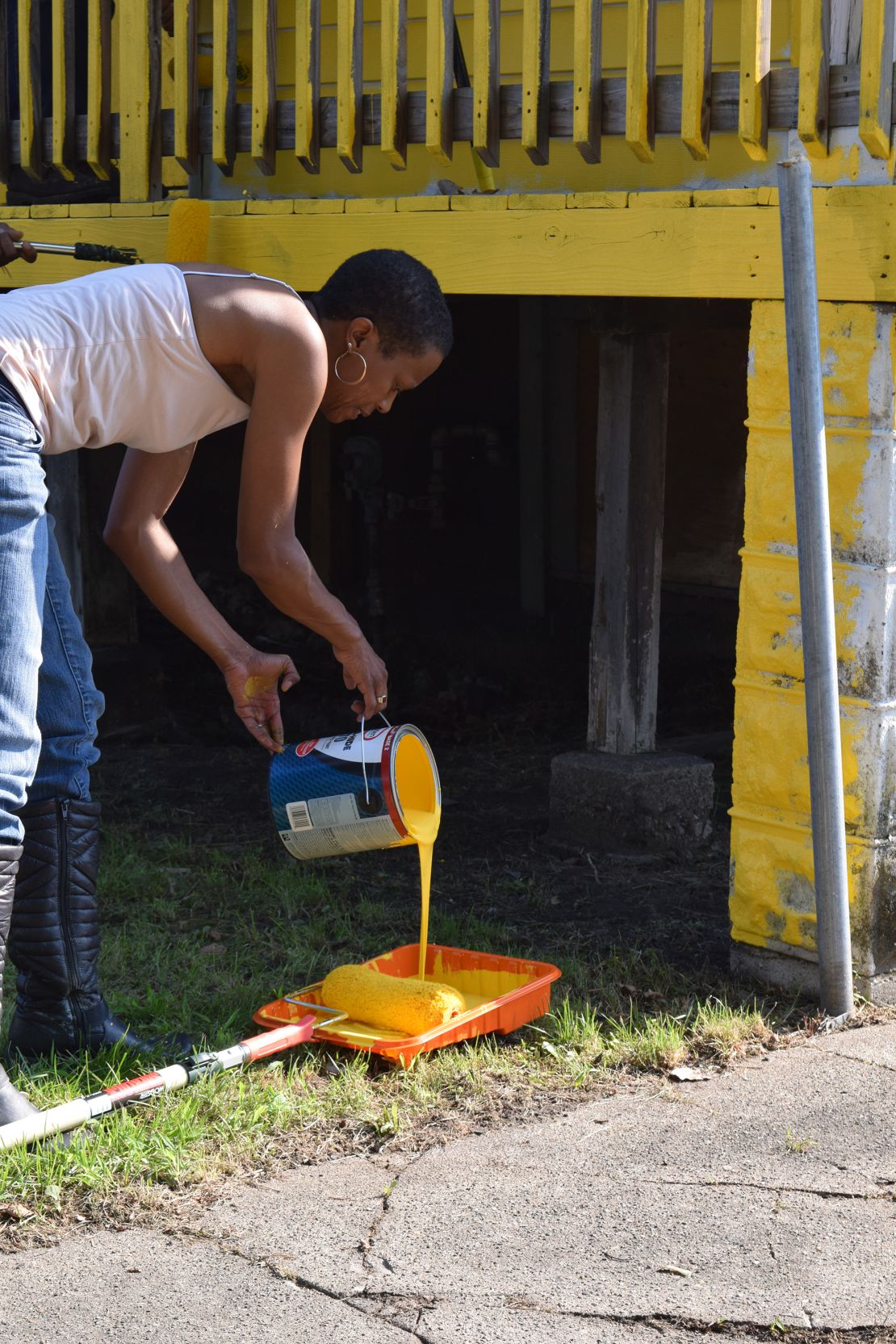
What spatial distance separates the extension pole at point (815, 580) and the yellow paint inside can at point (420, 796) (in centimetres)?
90

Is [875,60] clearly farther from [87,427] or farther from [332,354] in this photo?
[87,427]

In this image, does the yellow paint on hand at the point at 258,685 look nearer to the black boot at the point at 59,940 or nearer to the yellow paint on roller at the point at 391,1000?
the black boot at the point at 59,940

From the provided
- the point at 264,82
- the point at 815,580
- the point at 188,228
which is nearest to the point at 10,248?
the point at 188,228

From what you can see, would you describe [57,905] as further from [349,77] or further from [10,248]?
[349,77]

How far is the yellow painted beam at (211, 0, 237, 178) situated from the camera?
516 centimetres

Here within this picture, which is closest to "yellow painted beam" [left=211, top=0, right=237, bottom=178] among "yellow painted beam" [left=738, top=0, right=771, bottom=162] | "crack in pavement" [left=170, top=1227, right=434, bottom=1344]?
"yellow painted beam" [left=738, top=0, right=771, bottom=162]

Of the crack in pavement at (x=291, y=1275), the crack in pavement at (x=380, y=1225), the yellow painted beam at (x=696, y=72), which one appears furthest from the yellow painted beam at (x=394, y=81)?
the crack in pavement at (x=291, y=1275)

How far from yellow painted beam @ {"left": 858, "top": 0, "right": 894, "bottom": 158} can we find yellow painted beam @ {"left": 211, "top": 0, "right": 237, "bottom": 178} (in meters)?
2.19

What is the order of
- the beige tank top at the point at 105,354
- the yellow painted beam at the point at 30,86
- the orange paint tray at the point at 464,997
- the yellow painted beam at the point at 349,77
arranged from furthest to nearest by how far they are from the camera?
1. the yellow painted beam at the point at 30,86
2. the yellow painted beam at the point at 349,77
3. the orange paint tray at the point at 464,997
4. the beige tank top at the point at 105,354

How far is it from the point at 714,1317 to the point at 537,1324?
29 cm

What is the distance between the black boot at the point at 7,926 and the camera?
2906 mm

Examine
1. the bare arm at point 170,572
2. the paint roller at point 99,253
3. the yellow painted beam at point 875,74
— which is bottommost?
the bare arm at point 170,572

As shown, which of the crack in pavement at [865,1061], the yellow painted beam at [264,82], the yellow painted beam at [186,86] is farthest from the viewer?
the yellow painted beam at [186,86]

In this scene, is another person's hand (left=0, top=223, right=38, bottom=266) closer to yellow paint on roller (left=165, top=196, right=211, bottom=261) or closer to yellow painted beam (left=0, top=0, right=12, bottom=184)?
yellow paint on roller (left=165, top=196, right=211, bottom=261)
